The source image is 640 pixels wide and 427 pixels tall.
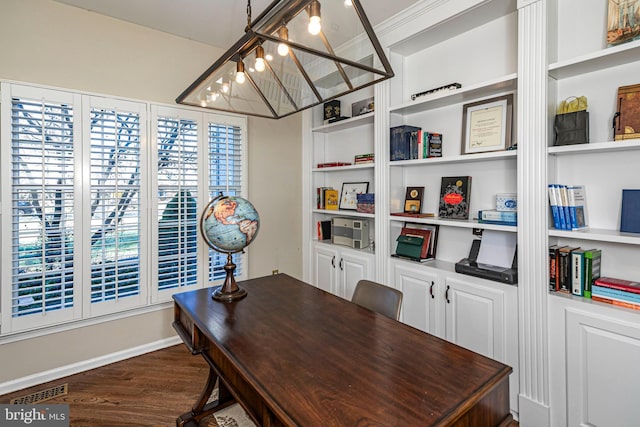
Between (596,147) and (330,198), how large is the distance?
2.27 meters

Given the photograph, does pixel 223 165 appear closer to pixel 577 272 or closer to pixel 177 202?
pixel 177 202

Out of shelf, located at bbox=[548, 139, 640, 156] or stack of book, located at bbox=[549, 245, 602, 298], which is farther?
stack of book, located at bbox=[549, 245, 602, 298]

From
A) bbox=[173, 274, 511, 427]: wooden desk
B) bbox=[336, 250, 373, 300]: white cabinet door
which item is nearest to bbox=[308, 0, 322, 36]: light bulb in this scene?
bbox=[173, 274, 511, 427]: wooden desk

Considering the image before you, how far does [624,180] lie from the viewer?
5.80 ft

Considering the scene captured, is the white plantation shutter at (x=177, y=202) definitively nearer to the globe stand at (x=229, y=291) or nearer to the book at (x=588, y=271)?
the globe stand at (x=229, y=291)

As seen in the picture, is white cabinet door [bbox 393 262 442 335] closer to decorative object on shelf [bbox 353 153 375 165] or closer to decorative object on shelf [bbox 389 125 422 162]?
decorative object on shelf [bbox 389 125 422 162]

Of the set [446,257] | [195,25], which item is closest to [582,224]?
[446,257]

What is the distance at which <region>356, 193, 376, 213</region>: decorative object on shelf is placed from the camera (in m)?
3.00

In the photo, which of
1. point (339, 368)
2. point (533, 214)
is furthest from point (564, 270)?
point (339, 368)

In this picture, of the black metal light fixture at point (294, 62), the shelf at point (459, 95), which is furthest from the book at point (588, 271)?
the black metal light fixture at point (294, 62)

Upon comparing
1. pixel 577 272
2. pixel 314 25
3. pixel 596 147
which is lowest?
pixel 577 272

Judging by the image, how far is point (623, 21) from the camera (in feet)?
5.42

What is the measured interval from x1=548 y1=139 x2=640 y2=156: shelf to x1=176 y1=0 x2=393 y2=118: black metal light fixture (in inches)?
42.2

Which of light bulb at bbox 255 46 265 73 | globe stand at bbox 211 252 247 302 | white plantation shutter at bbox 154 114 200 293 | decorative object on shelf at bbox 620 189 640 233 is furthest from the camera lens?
white plantation shutter at bbox 154 114 200 293
